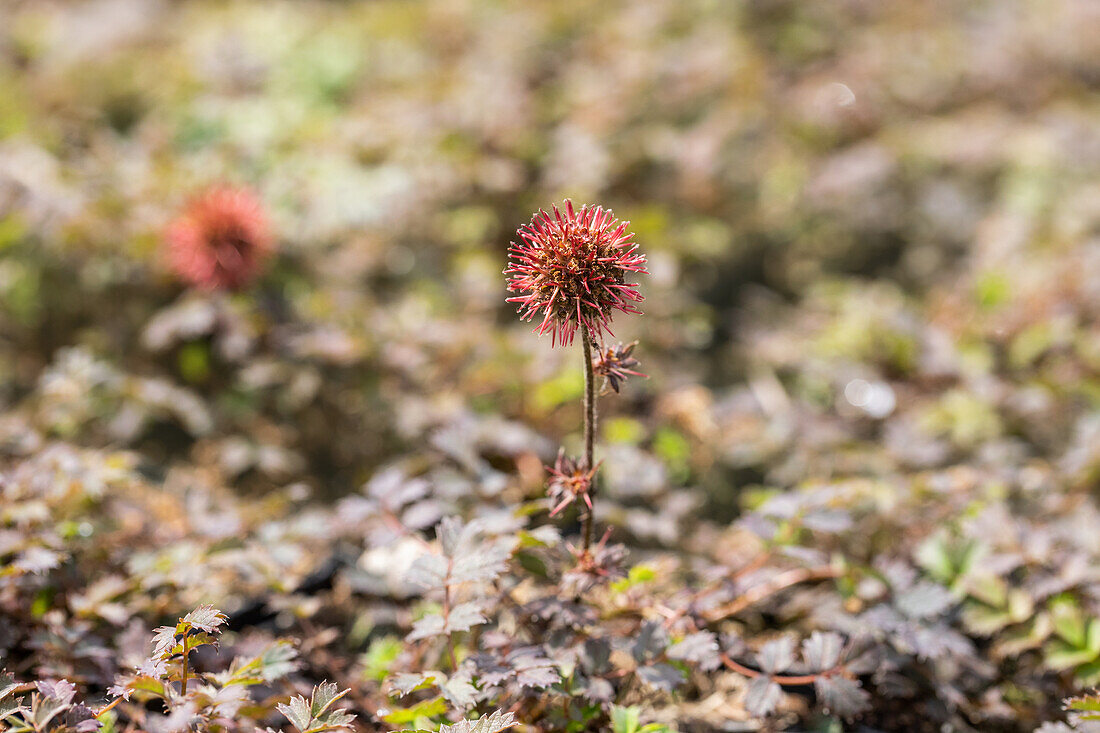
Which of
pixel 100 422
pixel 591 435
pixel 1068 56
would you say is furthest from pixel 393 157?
pixel 1068 56

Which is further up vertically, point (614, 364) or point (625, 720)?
point (614, 364)

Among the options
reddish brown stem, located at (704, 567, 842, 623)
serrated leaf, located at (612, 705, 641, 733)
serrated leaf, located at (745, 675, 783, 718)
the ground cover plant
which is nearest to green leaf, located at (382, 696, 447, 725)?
the ground cover plant

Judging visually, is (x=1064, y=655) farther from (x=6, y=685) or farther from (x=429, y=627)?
(x=6, y=685)

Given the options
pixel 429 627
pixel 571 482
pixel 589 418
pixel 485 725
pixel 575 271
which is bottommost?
pixel 485 725

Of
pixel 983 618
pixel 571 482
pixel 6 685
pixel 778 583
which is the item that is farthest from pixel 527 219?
pixel 6 685

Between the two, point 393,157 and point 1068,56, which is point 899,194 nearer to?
point 1068,56

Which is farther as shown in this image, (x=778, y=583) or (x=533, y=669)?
(x=778, y=583)

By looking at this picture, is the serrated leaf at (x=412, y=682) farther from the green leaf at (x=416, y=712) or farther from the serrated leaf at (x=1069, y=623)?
the serrated leaf at (x=1069, y=623)

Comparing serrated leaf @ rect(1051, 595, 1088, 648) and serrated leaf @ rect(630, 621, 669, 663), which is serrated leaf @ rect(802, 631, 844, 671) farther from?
serrated leaf @ rect(1051, 595, 1088, 648)
